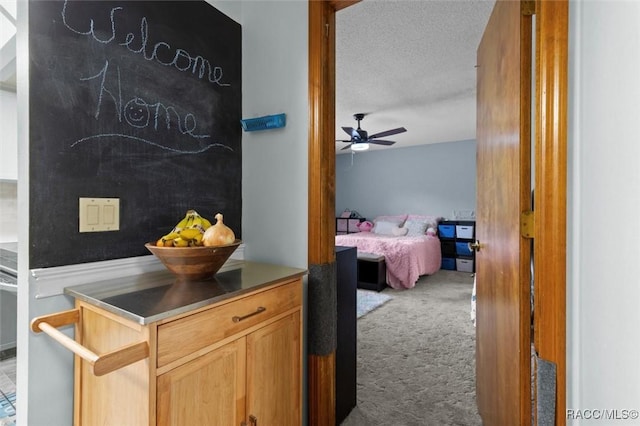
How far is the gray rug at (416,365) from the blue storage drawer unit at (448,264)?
196 cm

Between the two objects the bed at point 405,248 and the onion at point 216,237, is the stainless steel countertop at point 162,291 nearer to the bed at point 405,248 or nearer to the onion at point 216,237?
the onion at point 216,237

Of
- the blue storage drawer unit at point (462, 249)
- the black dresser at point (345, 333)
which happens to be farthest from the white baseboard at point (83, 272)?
the blue storage drawer unit at point (462, 249)

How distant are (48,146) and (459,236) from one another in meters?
5.75

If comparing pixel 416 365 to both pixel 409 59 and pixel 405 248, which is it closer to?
pixel 405 248

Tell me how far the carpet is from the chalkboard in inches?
90.5

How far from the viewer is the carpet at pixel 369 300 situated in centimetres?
346

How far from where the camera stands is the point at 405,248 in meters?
4.39

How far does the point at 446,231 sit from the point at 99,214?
5.60m

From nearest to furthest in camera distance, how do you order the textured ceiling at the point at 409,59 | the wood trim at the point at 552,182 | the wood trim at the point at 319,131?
1. the wood trim at the point at 552,182
2. the wood trim at the point at 319,131
3. the textured ceiling at the point at 409,59

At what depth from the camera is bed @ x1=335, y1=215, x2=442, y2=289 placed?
4332 millimetres

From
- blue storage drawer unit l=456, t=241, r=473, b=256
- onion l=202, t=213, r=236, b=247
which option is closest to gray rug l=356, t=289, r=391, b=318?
blue storage drawer unit l=456, t=241, r=473, b=256

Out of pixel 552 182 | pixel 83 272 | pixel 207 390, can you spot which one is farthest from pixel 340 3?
pixel 207 390

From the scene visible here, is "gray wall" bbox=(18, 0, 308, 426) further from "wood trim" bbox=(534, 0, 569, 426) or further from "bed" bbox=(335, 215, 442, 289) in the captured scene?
"bed" bbox=(335, 215, 442, 289)

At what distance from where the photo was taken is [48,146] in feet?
3.24
